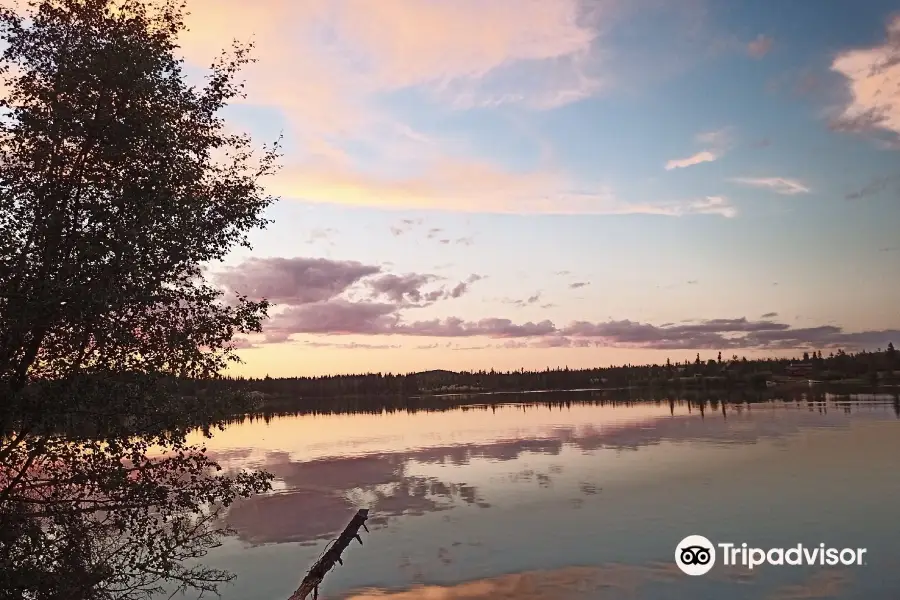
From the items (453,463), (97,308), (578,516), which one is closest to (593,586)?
(578,516)

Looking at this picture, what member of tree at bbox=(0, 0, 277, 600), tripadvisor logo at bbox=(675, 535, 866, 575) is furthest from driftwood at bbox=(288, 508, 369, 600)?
tripadvisor logo at bbox=(675, 535, 866, 575)

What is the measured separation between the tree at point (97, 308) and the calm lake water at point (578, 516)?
9.80m

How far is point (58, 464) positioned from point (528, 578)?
53.5 ft

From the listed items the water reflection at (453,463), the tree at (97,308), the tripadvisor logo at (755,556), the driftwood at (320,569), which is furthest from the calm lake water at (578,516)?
the tree at (97,308)

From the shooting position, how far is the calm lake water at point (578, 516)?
22.7 meters

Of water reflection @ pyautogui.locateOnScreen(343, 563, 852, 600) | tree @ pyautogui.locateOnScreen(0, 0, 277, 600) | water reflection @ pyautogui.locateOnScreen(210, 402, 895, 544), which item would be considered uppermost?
tree @ pyautogui.locateOnScreen(0, 0, 277, 600)

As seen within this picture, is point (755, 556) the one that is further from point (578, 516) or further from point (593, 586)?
point (578, 516)

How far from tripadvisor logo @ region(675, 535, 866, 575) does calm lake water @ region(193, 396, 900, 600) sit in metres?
0.52

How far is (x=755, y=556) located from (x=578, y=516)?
31.4 ft

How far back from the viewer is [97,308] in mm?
13930

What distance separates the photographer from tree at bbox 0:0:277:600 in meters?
13.8

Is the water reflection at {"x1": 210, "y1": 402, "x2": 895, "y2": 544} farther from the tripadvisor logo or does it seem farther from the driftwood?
the driftwood

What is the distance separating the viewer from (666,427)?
261 ft

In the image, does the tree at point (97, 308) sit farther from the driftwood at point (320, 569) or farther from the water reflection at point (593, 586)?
the water reflection at point (593, 586)
